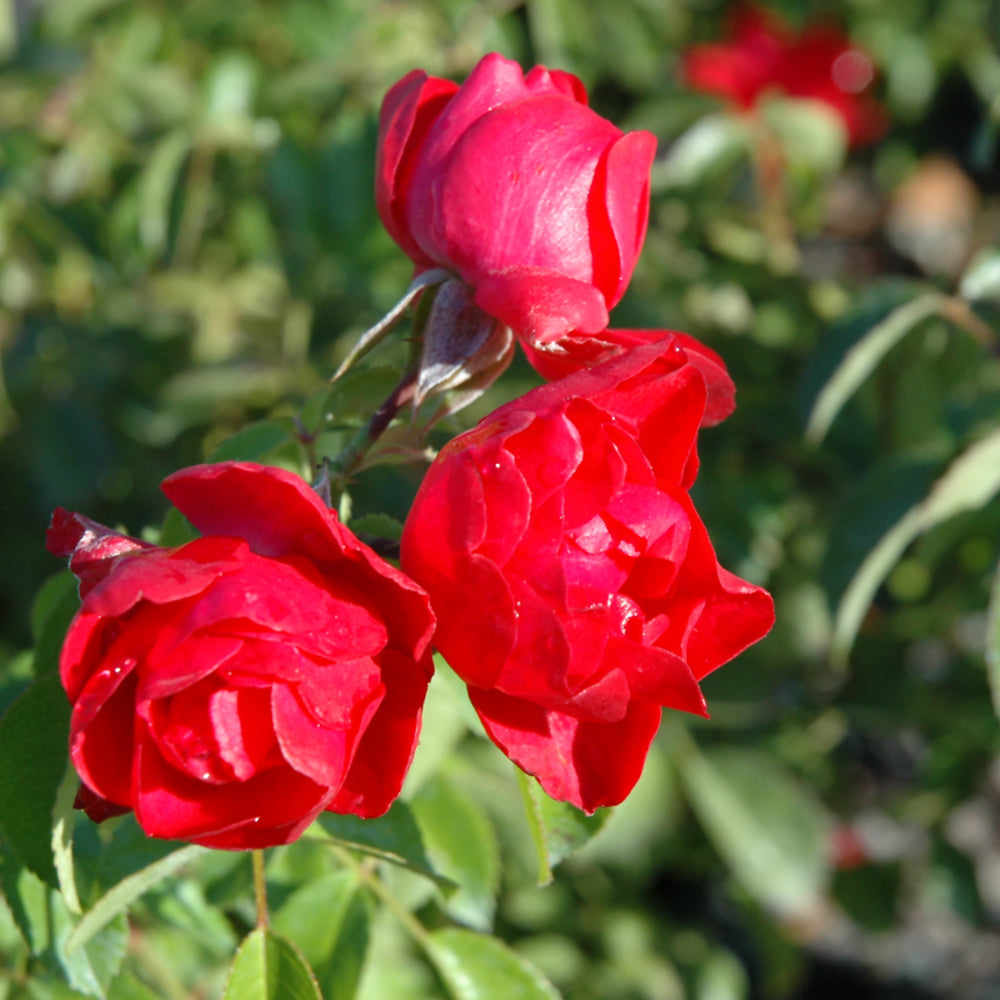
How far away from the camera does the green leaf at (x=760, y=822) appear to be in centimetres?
128

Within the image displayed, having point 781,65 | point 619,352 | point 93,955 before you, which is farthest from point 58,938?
point 781,65

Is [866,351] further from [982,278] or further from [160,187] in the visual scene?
[160,187]

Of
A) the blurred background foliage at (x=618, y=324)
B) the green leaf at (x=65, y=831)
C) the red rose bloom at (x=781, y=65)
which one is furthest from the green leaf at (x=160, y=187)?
the red rose bloom at (x=781, y=65)

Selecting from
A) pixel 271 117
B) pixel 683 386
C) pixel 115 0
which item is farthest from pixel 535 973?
pixel 115 0

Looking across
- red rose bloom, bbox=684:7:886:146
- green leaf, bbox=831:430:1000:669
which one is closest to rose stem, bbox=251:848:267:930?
green leaf, bbox=831:430:1000:669

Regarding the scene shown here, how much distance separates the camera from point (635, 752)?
514mm

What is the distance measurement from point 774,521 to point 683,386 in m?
0.76

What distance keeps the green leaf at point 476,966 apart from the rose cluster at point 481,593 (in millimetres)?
313

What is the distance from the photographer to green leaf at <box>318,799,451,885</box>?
0.67 metres

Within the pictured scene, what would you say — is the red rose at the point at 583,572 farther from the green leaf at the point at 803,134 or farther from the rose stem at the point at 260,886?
the green leaf at the point at 803,134

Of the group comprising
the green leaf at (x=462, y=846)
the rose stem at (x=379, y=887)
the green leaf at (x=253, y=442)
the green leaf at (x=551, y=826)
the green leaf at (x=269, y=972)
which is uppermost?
the green leaf at (x=253, y=442)

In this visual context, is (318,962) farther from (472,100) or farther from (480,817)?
(472,100)

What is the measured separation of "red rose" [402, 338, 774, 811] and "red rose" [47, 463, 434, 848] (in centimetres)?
3

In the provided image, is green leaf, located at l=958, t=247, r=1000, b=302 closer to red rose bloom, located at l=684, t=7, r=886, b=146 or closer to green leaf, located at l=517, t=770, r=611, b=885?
green leaf, located at l=517, t=770, r=611, b=885
